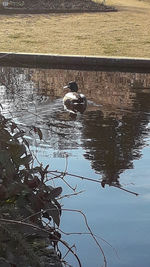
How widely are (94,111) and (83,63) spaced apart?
185 inches

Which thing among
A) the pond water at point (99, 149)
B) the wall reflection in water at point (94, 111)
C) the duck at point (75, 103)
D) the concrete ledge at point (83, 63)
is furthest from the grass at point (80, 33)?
the duck at point (75, 103)

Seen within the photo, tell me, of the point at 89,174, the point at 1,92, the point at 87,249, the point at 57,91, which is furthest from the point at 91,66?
the point at 87,249

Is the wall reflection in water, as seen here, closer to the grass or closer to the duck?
the duck

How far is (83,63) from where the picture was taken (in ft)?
48.0

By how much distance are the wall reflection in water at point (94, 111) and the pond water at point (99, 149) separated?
0.04ft

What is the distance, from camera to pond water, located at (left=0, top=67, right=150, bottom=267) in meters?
4.90

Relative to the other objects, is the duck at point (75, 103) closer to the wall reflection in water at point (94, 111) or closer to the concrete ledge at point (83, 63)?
the wall reflection in water at point (94, 111)

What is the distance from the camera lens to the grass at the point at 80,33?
17.2m

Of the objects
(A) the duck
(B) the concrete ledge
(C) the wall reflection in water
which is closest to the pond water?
(C) the wall reflection in water

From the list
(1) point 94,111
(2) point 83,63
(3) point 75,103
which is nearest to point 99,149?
(1) point 94,111

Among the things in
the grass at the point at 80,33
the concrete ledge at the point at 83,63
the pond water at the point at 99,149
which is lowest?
the pond water at the point at 99,149

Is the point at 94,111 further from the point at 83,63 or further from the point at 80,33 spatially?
the point at 80,33

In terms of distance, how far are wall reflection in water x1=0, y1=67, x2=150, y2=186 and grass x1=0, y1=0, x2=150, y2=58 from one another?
303cm

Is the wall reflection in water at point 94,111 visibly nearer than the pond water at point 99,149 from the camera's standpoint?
No
